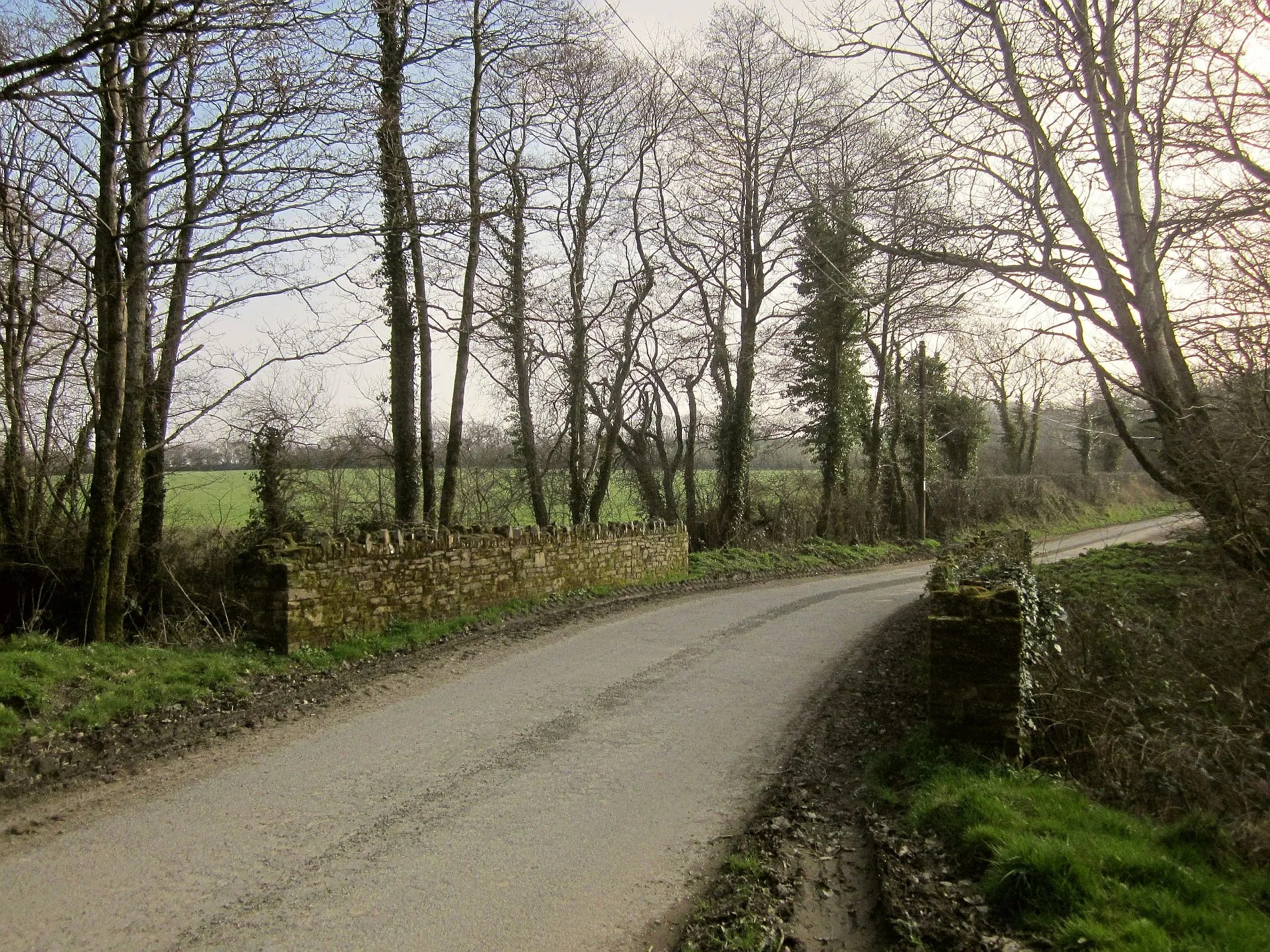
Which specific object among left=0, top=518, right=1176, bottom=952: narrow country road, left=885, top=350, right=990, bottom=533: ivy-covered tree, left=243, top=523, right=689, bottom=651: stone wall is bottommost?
left=0, top=518, right=1176, bottom=952: narrow country road

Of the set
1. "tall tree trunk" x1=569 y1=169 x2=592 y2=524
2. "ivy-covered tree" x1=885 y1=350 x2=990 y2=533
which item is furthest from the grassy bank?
"ivy-covered tree" x1=885 y1=350 x2=990 y2=533

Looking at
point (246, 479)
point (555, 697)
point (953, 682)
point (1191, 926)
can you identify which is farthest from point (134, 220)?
point (1191, 926)

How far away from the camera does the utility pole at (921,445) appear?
28.9 meters

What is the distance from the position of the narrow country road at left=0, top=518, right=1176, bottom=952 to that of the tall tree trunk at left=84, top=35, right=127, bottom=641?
3799mm

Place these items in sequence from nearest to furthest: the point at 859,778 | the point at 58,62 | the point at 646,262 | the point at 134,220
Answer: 1. the point at 58,62
2. the point at 859,778
3. the point at 134,220
4. the point at 646,262

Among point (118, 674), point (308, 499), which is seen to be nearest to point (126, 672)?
point (118, 674)

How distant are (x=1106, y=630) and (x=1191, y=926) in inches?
224

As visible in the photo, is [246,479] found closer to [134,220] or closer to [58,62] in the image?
[134,220]

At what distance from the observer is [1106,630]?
8898 mm

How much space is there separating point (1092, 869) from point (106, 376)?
10044mm

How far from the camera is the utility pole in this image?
28859 mm

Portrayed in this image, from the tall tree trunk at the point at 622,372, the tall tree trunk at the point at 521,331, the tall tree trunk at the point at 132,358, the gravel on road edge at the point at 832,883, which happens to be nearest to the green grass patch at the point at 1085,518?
the tall tree trunk at the point at 622,372

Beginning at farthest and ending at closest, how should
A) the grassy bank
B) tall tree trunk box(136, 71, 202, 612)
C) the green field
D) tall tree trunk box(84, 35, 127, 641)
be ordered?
the green field < tall tree trunk box(136, 71, 202, 612) < tall tree trunk box(84, 35, 127, 641) < the grassy bank

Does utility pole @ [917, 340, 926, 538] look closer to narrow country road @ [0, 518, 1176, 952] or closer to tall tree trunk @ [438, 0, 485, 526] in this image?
tall tree trunk @ [438, 0, 485, 526]
